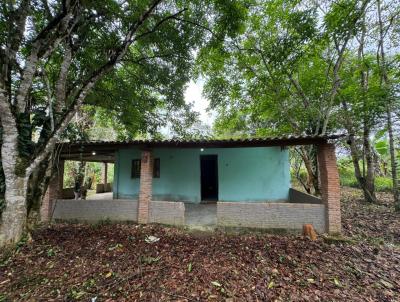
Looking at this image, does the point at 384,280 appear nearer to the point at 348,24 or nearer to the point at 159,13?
the point at 348,24

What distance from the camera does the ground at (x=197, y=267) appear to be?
2988 mm

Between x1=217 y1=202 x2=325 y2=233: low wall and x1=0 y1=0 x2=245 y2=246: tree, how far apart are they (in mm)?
4584

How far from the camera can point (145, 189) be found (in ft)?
19.5

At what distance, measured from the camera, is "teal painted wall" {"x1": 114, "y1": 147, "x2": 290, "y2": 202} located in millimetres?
8422

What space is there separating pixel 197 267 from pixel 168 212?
2.37 m

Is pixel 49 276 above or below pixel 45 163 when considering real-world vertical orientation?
below

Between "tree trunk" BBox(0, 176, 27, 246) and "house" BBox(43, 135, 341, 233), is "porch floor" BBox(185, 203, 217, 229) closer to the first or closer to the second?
"house" BBox(43, 135, 341, 233)

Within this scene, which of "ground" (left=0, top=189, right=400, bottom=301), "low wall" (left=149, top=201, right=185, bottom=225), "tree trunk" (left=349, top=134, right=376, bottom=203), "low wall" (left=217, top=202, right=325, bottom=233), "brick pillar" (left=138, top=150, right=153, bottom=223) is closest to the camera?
"ground" (left=0, top=189, right=400, bottom=301)

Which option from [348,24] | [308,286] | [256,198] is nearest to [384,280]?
[308,286]

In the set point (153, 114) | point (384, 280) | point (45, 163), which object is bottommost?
point (384, 280)

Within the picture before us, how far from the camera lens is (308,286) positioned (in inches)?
125

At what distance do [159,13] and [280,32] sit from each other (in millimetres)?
4883

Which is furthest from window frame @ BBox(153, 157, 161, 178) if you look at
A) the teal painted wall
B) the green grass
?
the green grass

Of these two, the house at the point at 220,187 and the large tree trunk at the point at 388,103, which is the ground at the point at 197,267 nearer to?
the house at the point at 220,187
